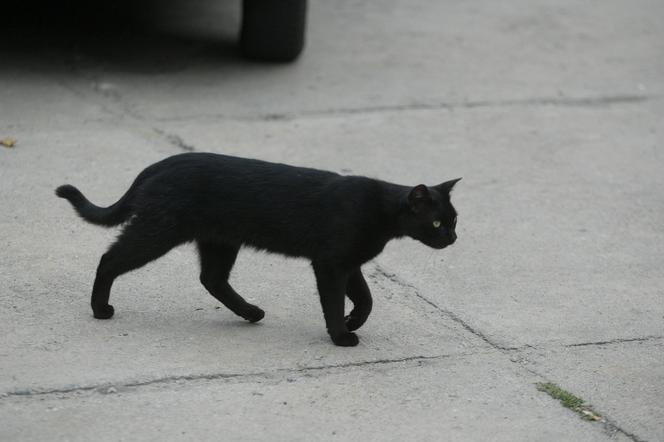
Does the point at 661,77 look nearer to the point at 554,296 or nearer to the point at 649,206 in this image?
the point at 649,206

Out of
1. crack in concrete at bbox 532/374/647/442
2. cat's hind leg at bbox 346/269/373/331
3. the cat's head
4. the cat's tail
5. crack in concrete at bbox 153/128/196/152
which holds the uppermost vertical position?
the cat's head

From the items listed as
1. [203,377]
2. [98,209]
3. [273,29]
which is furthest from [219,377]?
[273,29]

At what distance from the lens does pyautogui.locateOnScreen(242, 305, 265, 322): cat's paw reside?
4522mm

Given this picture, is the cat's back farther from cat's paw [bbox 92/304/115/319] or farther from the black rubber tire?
the black rubber tire

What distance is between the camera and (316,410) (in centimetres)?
381

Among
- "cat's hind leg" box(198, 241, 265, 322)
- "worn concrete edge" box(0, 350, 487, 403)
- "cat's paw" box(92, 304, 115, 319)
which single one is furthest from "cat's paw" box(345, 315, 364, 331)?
"cat's paw" box(92, 304, 115, 319)

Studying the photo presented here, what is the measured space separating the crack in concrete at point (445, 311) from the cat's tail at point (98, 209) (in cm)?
135

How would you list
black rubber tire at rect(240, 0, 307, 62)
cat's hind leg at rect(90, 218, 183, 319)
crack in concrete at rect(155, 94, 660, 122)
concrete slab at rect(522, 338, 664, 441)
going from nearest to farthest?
1. concrete slab at rect(522, 338, 664, 441)
2. cat's hind leg at rect(90, 218, 183, 319)
3. crack in concrete at rect(155, 94, 660, 122)
4. black rubber tire at rect(240, 0, 307, 62)

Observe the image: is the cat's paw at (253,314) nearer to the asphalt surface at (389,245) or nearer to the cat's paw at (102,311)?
the asphalt surface at (389,245)

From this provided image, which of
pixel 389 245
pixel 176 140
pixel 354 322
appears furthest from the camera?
pixel 176 140

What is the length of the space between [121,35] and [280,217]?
4894 millimetres

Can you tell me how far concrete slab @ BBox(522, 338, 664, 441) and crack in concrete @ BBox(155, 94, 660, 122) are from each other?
11.0 feet

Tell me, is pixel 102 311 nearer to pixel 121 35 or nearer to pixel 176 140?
pixel 176 140

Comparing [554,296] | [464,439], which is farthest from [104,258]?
[554,296]
